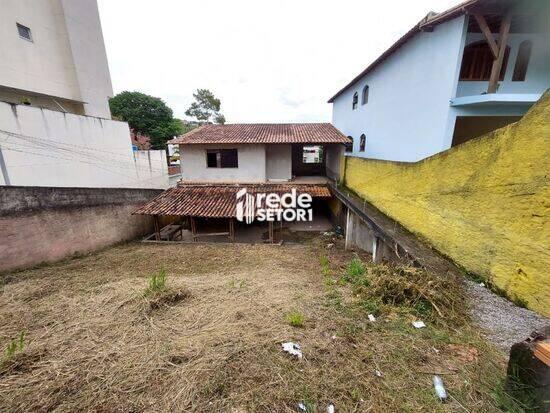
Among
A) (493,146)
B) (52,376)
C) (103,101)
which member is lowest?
(52,376)

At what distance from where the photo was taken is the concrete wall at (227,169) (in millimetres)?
12875

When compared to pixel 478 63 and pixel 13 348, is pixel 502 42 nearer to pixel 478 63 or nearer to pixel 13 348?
pixel 478 63

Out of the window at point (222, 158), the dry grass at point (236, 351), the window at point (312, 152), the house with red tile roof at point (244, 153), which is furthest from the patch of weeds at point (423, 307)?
the window at point (312, 152)

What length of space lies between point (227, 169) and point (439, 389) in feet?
40.8

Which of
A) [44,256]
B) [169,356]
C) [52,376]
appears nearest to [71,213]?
[44,256]

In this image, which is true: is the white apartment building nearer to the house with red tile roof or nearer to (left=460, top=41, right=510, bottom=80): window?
the house with red tile roof

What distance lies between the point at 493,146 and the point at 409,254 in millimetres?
2301

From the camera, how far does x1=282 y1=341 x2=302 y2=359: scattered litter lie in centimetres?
281

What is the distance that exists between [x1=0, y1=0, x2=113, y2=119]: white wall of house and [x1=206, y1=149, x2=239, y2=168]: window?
946 centimetres

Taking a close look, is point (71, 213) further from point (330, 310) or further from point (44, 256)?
point (330, 310)

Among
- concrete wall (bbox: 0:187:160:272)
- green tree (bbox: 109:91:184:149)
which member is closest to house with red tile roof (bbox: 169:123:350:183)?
concrete wall (bbox: 0:187:160:272)

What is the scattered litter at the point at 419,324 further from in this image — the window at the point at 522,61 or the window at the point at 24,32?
the window at the point at 24,32

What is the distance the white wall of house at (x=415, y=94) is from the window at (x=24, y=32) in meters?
18.7

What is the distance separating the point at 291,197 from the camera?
12055mm
